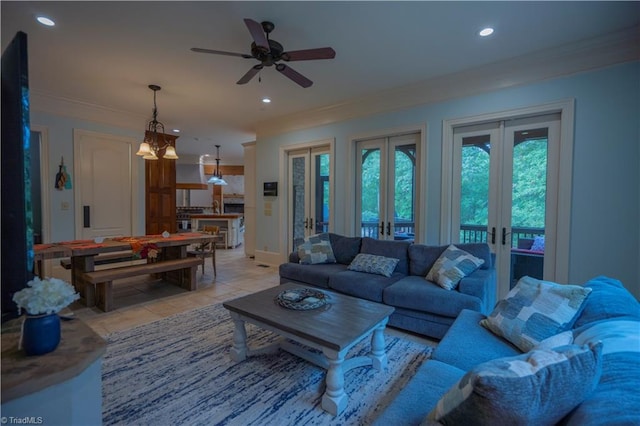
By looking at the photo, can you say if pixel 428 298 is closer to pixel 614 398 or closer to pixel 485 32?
pixel 614 398

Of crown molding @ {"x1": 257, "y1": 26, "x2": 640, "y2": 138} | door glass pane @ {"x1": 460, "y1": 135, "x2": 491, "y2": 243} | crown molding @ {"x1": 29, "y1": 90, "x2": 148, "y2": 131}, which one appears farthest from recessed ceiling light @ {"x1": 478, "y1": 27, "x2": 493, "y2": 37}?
crown molding @ {"x1": 29, "y1": 90, "x2": 148, "y2": 131}

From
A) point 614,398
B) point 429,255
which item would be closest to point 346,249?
point 429,255

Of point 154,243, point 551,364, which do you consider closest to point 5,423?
point 551,364

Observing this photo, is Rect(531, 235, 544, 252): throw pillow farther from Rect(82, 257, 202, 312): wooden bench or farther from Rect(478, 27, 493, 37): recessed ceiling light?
Rect(82, 257, 202, 312): wooden bench

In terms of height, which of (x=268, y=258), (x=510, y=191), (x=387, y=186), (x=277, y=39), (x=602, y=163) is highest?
(x=277, y=39)

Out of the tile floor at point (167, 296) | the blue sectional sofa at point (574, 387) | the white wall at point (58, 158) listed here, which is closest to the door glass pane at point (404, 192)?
the tile floor at point (167, 296)

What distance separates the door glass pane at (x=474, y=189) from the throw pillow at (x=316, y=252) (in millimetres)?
1795

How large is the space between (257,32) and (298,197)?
359 centimetres

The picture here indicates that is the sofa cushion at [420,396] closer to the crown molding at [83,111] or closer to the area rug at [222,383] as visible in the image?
the area rug at [222,383]

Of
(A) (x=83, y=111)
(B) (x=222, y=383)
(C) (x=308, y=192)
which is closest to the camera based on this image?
(B) (x=222, y=383)

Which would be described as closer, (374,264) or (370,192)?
(374,264)

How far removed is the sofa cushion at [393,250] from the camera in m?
3.50

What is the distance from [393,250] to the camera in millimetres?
3584

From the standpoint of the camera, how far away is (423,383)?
53.4 inches
